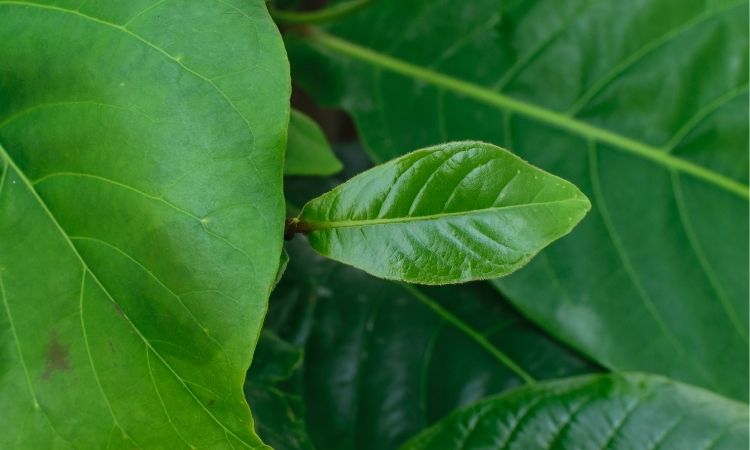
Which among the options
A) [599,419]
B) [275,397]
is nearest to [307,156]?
[275,397]

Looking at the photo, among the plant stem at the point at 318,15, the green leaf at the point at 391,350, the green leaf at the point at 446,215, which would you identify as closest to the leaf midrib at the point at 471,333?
the green leaf at the point at 391,350

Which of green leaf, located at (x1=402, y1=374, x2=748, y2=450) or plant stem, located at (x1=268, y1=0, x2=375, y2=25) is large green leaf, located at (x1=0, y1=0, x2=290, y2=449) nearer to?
green leaf, located at (x1=402, y1=374, x2=748, y2=450)

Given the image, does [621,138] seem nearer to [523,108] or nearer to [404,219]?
[523,108]

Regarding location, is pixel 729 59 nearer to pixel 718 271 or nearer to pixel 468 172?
pixel 718 271

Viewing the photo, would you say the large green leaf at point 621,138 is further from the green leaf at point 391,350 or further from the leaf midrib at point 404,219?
the leaf midrib at point 404,219

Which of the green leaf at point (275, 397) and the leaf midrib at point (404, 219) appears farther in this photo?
the green leaf at point (275, 397)

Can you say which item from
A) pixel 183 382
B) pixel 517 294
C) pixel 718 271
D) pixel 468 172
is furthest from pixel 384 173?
pixel 718 271

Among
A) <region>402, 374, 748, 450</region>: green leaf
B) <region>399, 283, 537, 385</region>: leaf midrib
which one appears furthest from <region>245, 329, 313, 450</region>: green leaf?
<region>399, 283, 537, 385</region>: leaf midrib
